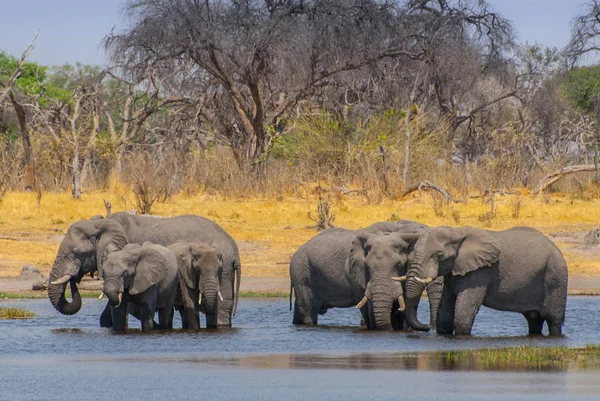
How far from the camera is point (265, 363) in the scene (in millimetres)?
12836

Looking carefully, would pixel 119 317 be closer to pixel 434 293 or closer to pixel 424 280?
pixel 424 280

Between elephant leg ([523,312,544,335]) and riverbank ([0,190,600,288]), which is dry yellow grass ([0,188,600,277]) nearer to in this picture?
riverbank ([0,190,600,288])

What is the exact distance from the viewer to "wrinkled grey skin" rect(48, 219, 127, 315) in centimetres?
1714

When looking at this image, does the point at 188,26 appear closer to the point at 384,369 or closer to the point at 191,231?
the point at 191,231

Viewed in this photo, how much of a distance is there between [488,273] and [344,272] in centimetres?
246

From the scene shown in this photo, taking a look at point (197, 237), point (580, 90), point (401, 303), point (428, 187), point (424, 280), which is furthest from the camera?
point (580, 90)

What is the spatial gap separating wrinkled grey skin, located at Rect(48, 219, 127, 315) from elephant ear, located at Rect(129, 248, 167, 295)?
118cm

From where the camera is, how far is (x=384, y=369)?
12.2 m

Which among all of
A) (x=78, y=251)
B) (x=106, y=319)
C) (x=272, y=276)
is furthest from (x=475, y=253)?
(x=272, y=276)

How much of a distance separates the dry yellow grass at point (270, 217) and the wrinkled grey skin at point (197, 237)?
19.1 feet

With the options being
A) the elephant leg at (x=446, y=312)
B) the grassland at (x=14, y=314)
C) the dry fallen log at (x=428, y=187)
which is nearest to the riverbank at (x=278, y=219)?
the dry fallen log at (x=428, y=187)

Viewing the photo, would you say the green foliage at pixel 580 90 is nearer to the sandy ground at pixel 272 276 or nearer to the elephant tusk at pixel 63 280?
the sandy ground at pixel 272 276

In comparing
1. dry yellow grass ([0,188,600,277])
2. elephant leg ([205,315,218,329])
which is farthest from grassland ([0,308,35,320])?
dry yellow grass ([0,188,600,277])

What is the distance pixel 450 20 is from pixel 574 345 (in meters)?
27.8
